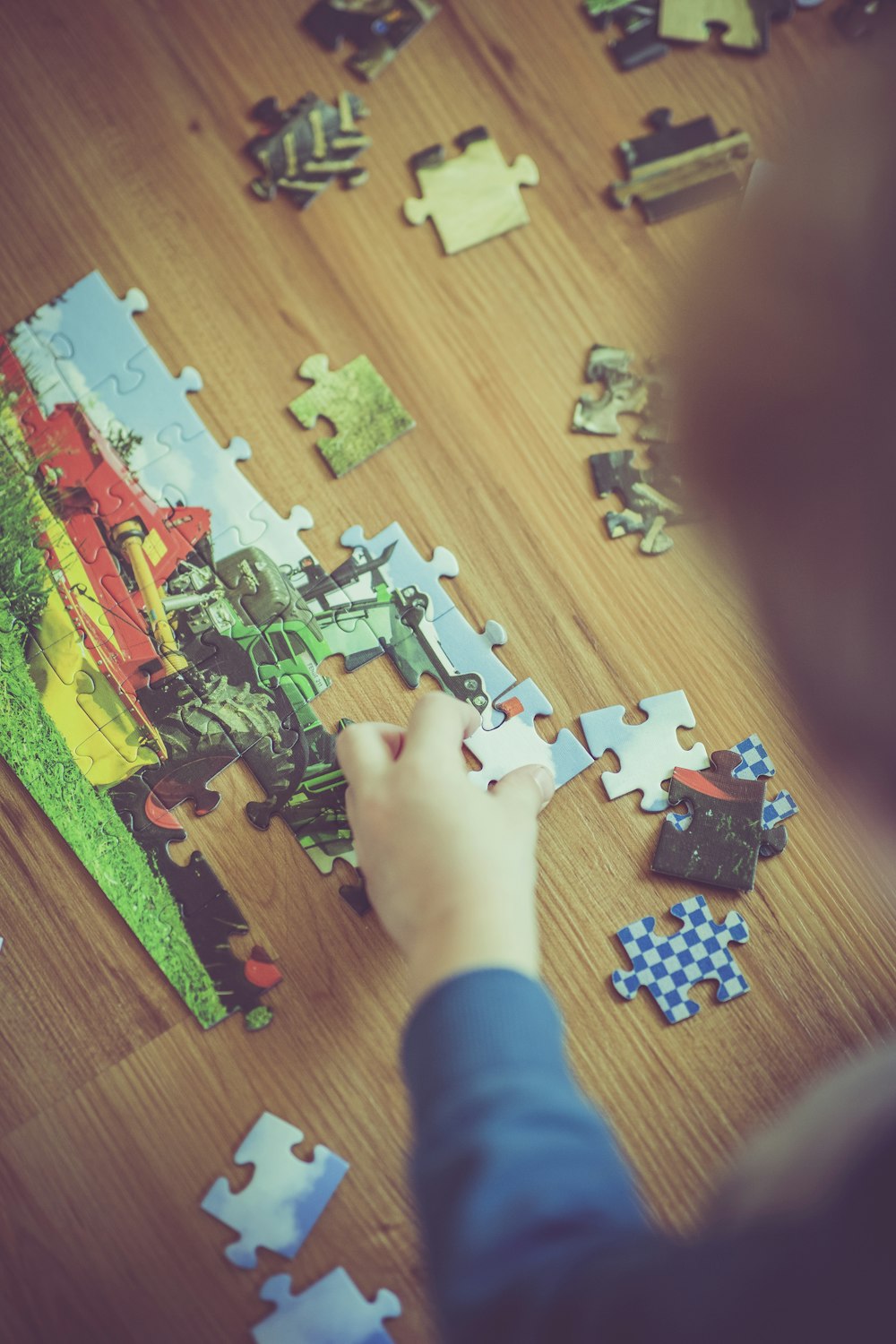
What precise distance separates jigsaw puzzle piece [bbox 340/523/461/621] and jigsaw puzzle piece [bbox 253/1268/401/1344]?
616 mm

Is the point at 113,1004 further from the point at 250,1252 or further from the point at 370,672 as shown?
the point at 370,672

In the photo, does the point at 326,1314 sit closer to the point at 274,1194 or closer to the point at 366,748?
the point at 274,1194

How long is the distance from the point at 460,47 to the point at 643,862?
0.91m

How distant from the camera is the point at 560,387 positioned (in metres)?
0.97

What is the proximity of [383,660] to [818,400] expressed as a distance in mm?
617

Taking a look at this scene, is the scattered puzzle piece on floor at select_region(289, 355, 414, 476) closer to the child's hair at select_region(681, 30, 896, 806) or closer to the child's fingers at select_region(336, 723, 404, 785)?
the child's fingers at select_region(336, 723, 404, 785)

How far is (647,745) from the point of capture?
900 mm

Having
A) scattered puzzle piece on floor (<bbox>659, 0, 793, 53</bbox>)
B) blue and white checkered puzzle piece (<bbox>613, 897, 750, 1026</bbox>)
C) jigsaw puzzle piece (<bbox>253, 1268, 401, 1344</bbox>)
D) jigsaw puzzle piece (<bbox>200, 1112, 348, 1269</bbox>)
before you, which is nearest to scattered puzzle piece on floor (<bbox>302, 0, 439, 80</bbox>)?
scattered puzzle piece on floor (<bbox>659, 0, 793, 53</bbox>)

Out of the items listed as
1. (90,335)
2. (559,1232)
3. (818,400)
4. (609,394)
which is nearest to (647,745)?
(609,394)

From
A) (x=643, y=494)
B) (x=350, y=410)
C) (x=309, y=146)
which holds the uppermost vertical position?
(x=309, y=146)

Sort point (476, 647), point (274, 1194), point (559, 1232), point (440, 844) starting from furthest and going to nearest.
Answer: point (476, 647), point (274, 1194), point (440, 844), point (559, 1232)

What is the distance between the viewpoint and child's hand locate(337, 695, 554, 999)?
0.65 meters

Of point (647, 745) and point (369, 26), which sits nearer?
point (647, 745)

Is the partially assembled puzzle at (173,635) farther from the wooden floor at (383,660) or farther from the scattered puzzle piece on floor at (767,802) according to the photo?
the scattered puzzle piece on floor at (767,802)
